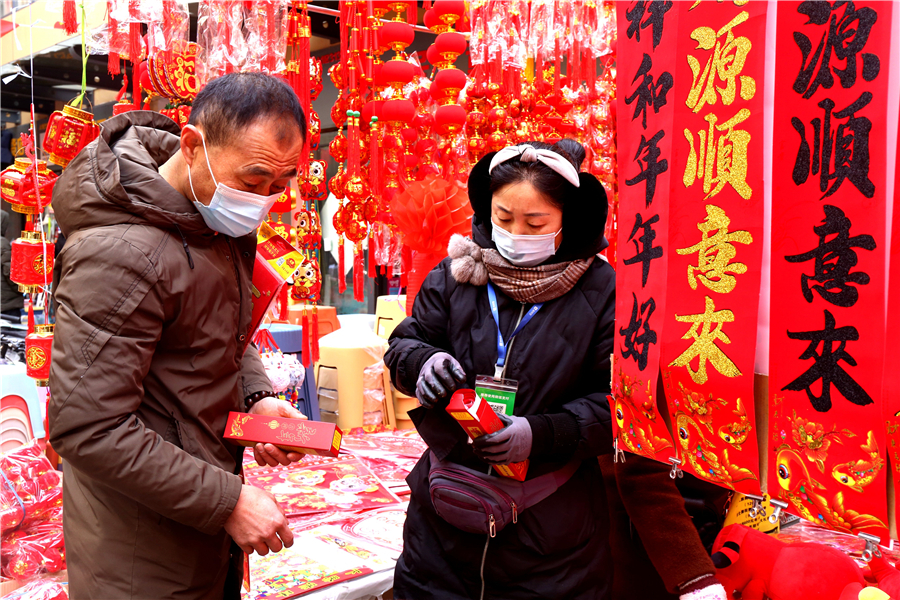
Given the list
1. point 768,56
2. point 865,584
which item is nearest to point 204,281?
point 768,56

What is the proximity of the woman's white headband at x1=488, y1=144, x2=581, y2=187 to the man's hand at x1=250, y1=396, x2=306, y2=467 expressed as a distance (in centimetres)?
77

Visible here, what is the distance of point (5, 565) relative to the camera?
1981mm

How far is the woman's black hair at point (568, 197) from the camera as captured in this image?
158cm

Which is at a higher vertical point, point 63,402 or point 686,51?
point 686,51

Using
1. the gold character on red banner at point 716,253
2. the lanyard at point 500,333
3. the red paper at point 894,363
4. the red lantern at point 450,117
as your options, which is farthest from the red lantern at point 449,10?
the red paper at point 894,363

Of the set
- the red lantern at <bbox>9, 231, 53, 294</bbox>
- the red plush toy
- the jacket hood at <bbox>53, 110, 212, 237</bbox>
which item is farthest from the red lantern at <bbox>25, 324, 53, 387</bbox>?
the red plush toy

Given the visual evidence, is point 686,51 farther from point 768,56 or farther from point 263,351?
point 263,351

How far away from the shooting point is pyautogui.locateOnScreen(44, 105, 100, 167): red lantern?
1936 mm

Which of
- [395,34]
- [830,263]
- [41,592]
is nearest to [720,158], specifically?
[830,263]

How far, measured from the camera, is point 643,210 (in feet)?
3.58

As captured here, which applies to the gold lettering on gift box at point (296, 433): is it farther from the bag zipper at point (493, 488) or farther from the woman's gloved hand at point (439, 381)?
the bag zipper at point (493, 488)

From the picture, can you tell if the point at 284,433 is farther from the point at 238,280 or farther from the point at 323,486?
the point at 323,486

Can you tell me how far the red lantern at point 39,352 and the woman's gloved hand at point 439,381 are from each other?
1373 mm

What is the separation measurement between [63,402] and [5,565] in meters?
1.31
